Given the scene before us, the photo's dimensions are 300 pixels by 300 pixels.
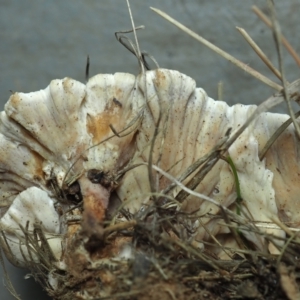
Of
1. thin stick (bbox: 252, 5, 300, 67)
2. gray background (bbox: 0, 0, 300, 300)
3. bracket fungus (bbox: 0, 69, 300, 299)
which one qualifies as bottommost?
bracket fungus (bbox: 0, 69, 300, 299)

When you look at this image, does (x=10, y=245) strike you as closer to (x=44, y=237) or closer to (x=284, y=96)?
(x=44, y=237)

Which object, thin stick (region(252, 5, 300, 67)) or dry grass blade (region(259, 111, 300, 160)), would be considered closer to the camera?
thin stick (region(252, 5, 300, 67))

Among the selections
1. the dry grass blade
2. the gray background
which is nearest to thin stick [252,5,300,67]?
the dry grass blade

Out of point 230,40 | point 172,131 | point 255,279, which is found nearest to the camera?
point 255,279

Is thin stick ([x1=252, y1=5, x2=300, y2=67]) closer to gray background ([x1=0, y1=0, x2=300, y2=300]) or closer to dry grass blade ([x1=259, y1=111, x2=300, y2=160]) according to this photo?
dry grass blade ([x1=259, y1=111, x2=300, y2=160])

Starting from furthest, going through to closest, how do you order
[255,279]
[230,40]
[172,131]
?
[230,40] < [172,131] < [255,279]

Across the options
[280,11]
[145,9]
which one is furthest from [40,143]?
[280,11]
